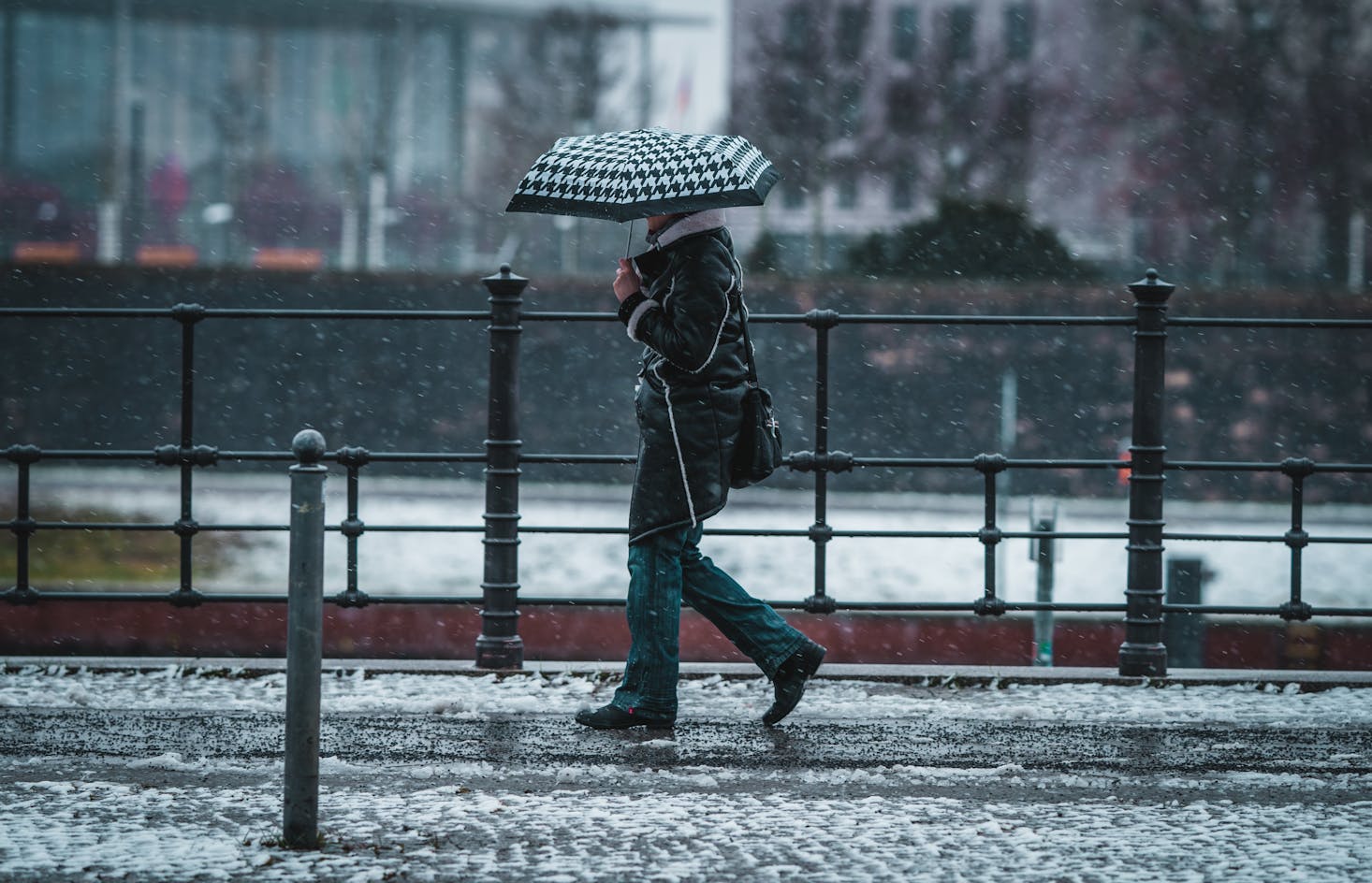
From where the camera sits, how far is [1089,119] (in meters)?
46.6

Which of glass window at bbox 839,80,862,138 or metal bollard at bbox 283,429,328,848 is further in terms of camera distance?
glass window at bbox 839,80,862,138

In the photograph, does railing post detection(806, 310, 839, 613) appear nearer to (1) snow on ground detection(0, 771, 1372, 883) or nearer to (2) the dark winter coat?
(2) the dark winter coat

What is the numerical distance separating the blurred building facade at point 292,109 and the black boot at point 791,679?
3253cm

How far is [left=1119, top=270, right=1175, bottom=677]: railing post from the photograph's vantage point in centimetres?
674

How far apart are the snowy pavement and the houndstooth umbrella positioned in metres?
1.73

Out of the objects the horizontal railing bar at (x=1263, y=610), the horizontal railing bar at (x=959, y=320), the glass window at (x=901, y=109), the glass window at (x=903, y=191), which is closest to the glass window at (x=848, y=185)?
the glass window at (x=903, y=191)

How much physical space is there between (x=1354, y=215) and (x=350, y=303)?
23078 mm

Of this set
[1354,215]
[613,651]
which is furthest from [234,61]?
[613,651]

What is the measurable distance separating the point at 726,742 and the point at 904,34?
48788mm

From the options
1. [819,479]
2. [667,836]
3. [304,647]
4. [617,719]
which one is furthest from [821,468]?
[304,647]

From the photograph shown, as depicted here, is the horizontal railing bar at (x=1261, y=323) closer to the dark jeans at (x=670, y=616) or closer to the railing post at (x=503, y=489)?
the dark jeans at (x=670, y=616)

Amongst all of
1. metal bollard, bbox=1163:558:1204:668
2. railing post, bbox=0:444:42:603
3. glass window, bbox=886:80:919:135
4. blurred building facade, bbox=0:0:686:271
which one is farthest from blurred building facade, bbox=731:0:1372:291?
railing post, bbox=0:444:42:603

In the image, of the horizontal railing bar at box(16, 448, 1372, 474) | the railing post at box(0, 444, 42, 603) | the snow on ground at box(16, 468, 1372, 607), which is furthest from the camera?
the snow on ground at box(16, 468, 1372, 607)

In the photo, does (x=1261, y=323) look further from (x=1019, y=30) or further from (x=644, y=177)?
(x=1019, y=30)
